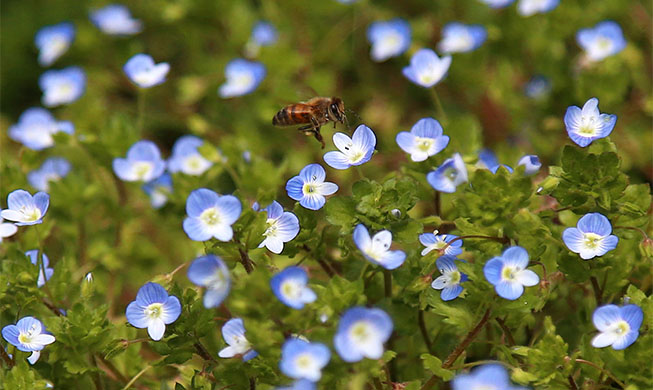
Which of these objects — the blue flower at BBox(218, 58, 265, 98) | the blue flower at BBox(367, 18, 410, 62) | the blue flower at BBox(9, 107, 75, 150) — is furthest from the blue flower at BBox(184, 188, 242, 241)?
the blue flower at BBox(367, 18, 410, 62)

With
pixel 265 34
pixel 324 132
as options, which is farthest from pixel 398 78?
pixel 324 132

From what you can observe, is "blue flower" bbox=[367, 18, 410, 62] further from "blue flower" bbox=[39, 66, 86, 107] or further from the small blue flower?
"blue flower" bbox=[39, 66, 86, 107]

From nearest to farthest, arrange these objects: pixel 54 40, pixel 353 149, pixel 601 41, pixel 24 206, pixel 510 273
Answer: pixel 510 273
pixel 353 149
pixel 24 206
pixel 601 41
pixel 54 40

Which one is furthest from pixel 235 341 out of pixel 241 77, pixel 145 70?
pixel 241 77

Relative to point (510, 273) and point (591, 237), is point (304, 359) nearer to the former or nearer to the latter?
point (510, 273)

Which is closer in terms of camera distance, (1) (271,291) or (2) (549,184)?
(1) (271,291)

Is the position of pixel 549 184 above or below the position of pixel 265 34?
above

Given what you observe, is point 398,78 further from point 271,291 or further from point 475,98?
point 271,291
